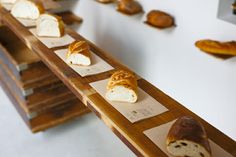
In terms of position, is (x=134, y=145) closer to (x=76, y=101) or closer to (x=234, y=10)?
(x=234, y=10)

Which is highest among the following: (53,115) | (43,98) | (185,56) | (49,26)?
(49,26)

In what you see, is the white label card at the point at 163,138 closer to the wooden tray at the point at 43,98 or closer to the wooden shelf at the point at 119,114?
the wooden shelf at the point at 119,114

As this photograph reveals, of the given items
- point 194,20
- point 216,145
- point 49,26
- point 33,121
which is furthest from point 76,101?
point 216,145

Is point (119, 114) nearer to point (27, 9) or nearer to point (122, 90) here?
point (122, 90)

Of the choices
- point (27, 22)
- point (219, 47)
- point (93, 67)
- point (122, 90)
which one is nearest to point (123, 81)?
point (122, 90)

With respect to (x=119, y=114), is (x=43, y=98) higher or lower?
lower

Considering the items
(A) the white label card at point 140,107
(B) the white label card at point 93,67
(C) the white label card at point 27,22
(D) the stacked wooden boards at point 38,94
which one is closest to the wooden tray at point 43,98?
(D) the stacked wooden boards at point 38,94
